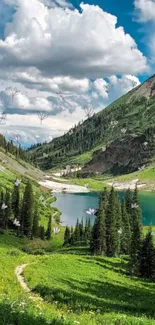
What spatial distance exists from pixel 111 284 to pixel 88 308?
60.9 feet

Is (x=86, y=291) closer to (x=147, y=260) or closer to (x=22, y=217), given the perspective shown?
(x=147, y=260)

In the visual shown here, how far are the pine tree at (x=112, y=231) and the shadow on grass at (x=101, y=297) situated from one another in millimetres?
48904

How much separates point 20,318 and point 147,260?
176ft

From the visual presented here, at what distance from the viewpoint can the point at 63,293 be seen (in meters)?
32.6

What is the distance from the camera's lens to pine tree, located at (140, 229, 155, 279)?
63.6 meters

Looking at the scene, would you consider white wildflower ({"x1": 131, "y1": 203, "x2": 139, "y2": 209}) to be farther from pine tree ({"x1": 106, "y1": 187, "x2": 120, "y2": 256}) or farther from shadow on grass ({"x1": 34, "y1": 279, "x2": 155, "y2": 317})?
shadow on grass ({"x1": 34, "y1": 279, "x2": 155, "y2": 317})

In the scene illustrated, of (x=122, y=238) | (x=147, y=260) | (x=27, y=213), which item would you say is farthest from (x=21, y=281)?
(x=27, y=213)

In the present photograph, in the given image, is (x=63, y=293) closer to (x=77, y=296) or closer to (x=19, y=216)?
(x=77, y=296)

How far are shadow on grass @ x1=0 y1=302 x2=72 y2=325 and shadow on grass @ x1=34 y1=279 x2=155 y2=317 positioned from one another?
11287 mm

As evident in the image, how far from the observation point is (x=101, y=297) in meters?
36.1

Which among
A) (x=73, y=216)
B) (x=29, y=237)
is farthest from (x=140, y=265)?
(x=73, y=216)

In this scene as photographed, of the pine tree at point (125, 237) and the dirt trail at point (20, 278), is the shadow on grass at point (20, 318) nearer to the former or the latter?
the dirt trail at point (20, 278)

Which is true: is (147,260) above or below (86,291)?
below

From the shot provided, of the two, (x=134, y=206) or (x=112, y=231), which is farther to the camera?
(x=134, y=206)
